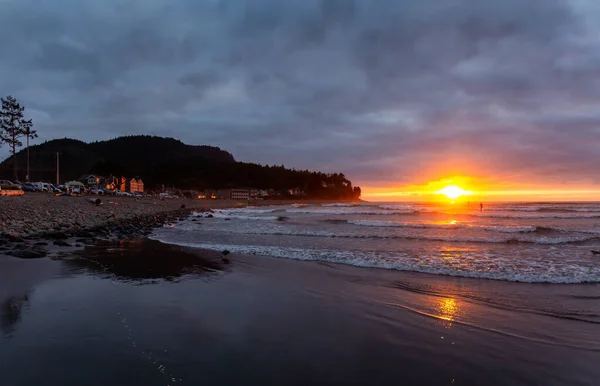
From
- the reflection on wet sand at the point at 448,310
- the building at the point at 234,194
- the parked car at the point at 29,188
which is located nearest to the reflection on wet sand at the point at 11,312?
the reflection on wet sand at the point at 448,310

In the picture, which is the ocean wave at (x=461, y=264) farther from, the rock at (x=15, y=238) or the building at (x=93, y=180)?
the building at (x=93, y=180)

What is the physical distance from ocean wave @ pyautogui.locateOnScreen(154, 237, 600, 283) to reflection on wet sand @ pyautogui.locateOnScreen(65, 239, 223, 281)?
253cm

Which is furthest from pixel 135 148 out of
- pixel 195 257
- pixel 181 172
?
pixel 195 257

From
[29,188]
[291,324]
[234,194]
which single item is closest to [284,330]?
[291,324]

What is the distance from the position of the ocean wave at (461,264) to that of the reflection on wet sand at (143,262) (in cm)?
253

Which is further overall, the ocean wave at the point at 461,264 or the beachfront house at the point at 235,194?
the beachfront house at the point at 235,194

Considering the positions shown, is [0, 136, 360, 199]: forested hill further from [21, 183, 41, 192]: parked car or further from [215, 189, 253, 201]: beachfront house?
[21, 183, 41, 192]: parked car

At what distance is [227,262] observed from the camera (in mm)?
11211

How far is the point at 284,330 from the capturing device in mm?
5070

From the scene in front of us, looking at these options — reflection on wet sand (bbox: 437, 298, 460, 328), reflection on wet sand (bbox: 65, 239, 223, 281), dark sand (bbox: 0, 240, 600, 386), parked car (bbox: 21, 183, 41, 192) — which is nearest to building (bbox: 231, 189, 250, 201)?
parked car (bbox: 21, 183, 41, 192)

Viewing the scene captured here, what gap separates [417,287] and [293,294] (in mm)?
3152

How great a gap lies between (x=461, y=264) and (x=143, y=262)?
33.7 ft

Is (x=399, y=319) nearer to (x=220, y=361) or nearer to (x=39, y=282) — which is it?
(x=220, y=361)

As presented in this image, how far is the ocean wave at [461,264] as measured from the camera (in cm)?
962
